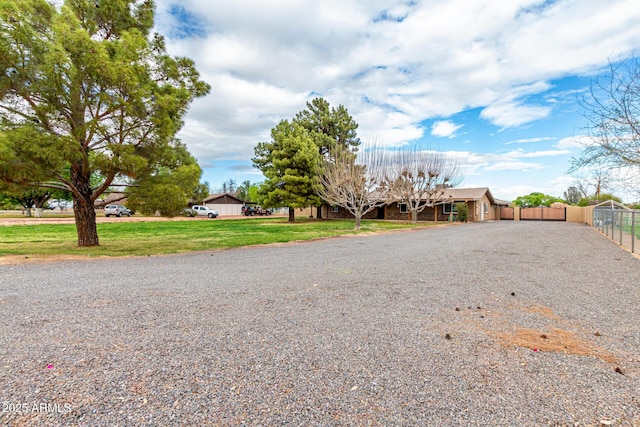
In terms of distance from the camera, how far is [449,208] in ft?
96.8

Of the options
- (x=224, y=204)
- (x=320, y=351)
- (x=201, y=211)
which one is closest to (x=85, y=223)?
(x=320, y=351)

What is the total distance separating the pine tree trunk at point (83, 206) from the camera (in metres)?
A: 9.98

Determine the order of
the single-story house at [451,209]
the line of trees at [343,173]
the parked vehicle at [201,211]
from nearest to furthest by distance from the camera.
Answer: the line of trees at [343,173]
the single-story house at [451,209]
the parked vehicle at [201,211]

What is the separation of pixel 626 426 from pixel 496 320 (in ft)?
6.10

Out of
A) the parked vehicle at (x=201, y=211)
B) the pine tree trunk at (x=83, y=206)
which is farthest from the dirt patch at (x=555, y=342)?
the parked vehicle at (x=201, y=211)

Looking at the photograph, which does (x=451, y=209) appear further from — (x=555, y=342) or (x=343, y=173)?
(x=555, y=342)

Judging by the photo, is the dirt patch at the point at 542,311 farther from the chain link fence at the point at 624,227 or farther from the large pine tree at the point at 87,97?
the large pine tree at the point at 87,97

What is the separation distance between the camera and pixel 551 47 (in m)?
9.53

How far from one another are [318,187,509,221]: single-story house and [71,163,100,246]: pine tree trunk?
22858 mm

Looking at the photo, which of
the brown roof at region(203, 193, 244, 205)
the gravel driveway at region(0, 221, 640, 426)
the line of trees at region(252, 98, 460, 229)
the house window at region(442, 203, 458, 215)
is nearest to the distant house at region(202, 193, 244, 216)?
the brown roof at region(203, 193, 244, 205)

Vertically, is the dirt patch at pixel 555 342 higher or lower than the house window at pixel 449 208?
lower

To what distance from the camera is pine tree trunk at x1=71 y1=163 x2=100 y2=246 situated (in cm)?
998

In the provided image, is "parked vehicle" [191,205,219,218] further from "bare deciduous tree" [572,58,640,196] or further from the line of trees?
"bare deciduous tree" [572,58,640,196]

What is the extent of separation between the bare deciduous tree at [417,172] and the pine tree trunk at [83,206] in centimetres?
1782
